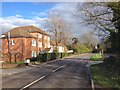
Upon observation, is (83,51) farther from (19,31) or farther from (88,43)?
(19,31)

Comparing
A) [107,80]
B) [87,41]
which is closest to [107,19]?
[107,80]

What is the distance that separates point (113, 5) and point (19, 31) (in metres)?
41.8

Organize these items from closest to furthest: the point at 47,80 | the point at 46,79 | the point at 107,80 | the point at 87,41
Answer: the point at 107,80, the point at 47,80, the point at 46,79, the point at 87,41

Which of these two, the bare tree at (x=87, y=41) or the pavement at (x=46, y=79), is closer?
the pavement at (x=46, y=79)

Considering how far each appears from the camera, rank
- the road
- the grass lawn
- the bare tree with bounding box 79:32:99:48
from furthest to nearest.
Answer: the bare tree with bounding box 79:32:99:48, the road, the grass lawn

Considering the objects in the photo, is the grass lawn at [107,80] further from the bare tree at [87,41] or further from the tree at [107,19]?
the bare tree at [87,41]

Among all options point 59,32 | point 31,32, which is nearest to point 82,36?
point 59,32

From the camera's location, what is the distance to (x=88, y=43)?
140m

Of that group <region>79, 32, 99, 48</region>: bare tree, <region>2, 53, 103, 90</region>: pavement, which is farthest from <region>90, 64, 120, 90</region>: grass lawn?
<region>79, 32, 99, 48</region>: bare tree

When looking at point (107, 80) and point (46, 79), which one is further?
point (46, 79)

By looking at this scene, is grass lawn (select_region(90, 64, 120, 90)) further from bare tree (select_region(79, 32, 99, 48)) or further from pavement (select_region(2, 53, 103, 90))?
bare tree (select_region(79, 32, 99, 48))

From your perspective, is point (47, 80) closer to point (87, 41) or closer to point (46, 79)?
point (46, 79)

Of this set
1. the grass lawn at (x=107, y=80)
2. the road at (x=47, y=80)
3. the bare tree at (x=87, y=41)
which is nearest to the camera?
the grass lawn at (x=107, y=80)

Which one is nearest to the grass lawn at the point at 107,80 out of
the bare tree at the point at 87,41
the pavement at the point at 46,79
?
the pavement at the point at 46,79
